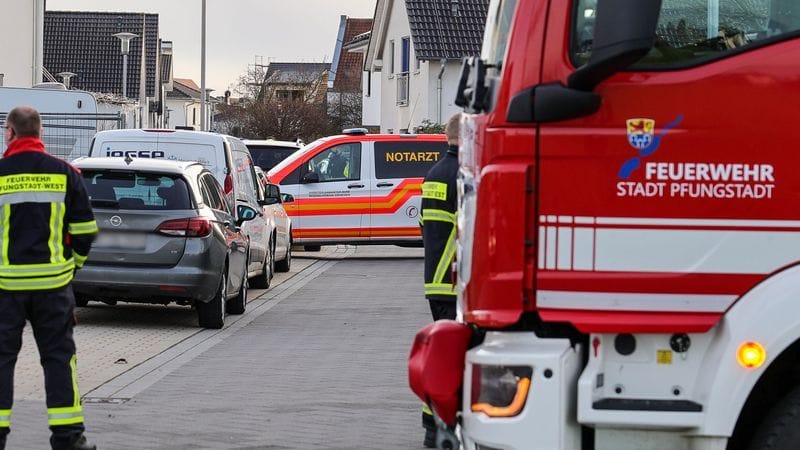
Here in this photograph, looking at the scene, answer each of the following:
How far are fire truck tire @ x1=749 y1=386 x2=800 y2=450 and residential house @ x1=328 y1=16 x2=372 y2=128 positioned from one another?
252 ft

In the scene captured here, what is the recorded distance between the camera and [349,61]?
91.0m

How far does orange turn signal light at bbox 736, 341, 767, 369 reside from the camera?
502 cm

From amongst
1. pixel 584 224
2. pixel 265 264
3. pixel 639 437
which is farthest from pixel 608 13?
pixel 265 264

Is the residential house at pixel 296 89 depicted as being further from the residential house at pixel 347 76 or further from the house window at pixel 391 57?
the house window at pixel 391 57

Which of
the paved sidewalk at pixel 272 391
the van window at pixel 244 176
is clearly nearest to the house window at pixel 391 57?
the van window at pixel 244 176

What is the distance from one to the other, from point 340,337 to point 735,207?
30.8 ft

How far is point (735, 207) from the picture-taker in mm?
5082

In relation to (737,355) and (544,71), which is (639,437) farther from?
(544,71)

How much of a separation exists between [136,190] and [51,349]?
259 inches

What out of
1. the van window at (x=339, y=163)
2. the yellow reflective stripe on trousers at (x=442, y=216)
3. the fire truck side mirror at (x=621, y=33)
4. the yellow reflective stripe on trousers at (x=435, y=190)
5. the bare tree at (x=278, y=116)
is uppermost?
the bare tree at (x=278, y=116)

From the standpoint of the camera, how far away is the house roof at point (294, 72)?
92.2m

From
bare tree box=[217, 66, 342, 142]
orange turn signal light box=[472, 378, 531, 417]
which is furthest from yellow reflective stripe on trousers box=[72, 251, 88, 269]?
bare tree box=[217, 66, 342, 142]

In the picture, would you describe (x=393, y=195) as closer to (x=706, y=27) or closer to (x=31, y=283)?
(x=31, y=283)

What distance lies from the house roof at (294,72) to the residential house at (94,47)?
1117cm
